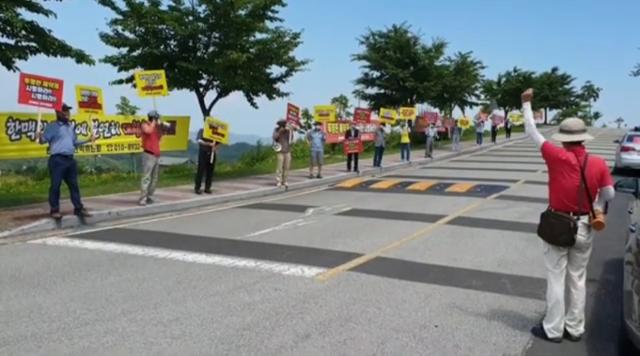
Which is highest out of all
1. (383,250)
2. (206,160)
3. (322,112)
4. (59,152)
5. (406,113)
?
(406,113)

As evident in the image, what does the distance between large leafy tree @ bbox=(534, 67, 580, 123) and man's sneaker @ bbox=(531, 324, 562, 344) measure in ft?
207

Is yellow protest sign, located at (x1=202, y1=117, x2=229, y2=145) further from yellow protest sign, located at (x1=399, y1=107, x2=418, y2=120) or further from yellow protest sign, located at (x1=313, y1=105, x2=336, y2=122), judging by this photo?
yellow protest sign, located at (x1=399, y1=107, x2=418, y2=120)

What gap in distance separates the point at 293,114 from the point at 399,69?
17485mm

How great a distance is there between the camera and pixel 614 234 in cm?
989

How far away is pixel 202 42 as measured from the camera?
1730 centimetres

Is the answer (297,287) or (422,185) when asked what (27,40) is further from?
(422,185)

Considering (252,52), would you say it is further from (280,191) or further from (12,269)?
(12,269)

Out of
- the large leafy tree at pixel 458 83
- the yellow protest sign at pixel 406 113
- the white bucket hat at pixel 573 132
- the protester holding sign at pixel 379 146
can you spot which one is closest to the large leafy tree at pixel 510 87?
the large leafy tree at pixel 458 83

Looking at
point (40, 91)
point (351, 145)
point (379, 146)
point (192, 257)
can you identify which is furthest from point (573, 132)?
point (379, 146)

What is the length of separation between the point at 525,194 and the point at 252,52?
8.14 m

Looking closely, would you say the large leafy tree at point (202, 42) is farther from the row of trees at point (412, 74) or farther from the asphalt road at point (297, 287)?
the row of trees at point (412, 74)

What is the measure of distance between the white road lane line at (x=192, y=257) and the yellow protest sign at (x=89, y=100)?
7.37 m

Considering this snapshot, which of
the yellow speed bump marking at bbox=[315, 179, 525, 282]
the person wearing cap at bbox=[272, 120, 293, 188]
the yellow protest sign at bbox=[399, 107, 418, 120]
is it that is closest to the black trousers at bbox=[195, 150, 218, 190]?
the person wearing cap at bbox=[272, 120, 293, 188]

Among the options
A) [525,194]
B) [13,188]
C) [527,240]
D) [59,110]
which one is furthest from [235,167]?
[527,240]
